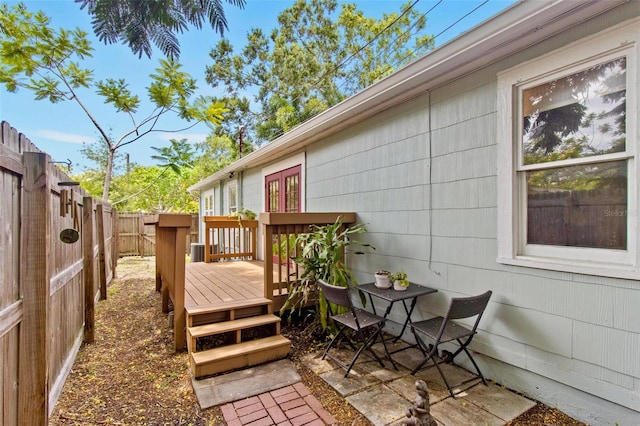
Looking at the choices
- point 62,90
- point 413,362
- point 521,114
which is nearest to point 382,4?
point 62,90

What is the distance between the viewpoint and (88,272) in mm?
3668

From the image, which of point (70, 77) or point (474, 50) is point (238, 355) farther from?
point (70, 77)

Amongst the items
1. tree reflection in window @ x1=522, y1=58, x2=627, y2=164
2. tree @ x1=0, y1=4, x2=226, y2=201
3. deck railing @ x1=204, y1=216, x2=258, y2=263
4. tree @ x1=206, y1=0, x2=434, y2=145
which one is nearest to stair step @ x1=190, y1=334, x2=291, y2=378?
tree reflection in window @ x1=522, y1=58, x2=627, y2=164

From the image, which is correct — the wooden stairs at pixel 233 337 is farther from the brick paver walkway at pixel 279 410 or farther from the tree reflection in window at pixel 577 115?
the tree reflection in window at pixel 577 115

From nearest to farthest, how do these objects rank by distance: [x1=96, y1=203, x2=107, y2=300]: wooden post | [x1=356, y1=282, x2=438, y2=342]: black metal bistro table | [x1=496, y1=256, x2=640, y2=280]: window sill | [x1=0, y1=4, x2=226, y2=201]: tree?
[x1=496, y1=256, x2=640, y2=280]: window sill < [x1=356, y1=282, x2=438, y2=342]: black metal bistro table < [x1=96, y1=203, x2=107, y2=300]: wooden post < [x1=0, y1=4, x2=226, y2=201]: tree

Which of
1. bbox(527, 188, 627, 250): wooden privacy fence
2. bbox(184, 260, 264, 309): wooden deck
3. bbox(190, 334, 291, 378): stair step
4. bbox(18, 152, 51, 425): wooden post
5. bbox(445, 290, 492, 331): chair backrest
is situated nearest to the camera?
bbox(18, 152, 51, 425): wooden post

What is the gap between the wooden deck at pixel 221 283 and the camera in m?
3.51

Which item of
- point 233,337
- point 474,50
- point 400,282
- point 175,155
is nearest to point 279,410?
point 233,337

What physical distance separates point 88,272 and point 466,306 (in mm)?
4123

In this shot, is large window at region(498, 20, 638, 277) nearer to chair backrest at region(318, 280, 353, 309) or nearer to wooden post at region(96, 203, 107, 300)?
chair backrest at region(318, 280, 353, 309)

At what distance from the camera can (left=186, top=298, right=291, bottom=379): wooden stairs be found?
109 inches

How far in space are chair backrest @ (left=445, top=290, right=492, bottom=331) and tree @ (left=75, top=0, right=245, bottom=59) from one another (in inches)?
121

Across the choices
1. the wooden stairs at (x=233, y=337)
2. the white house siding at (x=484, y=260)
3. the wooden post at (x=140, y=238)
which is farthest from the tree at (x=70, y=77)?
the wooden stairs at (x=233, y=337)

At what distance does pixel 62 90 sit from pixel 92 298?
24.1ft
